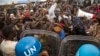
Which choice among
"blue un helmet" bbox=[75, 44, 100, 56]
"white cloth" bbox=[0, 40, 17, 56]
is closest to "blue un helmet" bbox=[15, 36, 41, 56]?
"blue un helmet" bbox=[75, 44, 100, 56]

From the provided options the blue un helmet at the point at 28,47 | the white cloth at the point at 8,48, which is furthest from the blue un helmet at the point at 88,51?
the white cloth at the point at 8,48

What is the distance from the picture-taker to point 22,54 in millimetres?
1541

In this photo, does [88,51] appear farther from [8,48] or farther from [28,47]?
[8,48]

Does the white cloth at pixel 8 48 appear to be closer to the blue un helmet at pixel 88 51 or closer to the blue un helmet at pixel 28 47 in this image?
the blue un helmet at pixel 28 47

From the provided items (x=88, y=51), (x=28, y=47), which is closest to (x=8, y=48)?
(x=28, y=47)

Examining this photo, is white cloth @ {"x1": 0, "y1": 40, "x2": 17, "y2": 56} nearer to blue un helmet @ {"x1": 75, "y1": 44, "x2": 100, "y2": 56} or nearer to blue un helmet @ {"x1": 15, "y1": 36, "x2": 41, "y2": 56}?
blue un helmet @ {"x1": 15, "y1": 36, "x2": 41, "y2": 56}

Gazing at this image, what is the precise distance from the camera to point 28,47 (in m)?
1.53

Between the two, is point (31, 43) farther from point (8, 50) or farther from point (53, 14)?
point (53, 14)

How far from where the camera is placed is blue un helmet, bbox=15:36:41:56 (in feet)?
5.01

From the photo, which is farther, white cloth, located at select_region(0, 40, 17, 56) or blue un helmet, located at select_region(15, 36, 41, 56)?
white cloth, located at select_region(0, 40, 17, 56)

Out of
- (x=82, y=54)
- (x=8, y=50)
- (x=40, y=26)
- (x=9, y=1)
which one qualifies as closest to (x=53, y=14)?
(x=40, y=26)

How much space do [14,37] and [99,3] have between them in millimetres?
5522

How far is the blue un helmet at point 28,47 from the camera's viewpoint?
1528 millimetres

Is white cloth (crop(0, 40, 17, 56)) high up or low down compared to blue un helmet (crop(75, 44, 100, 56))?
down
